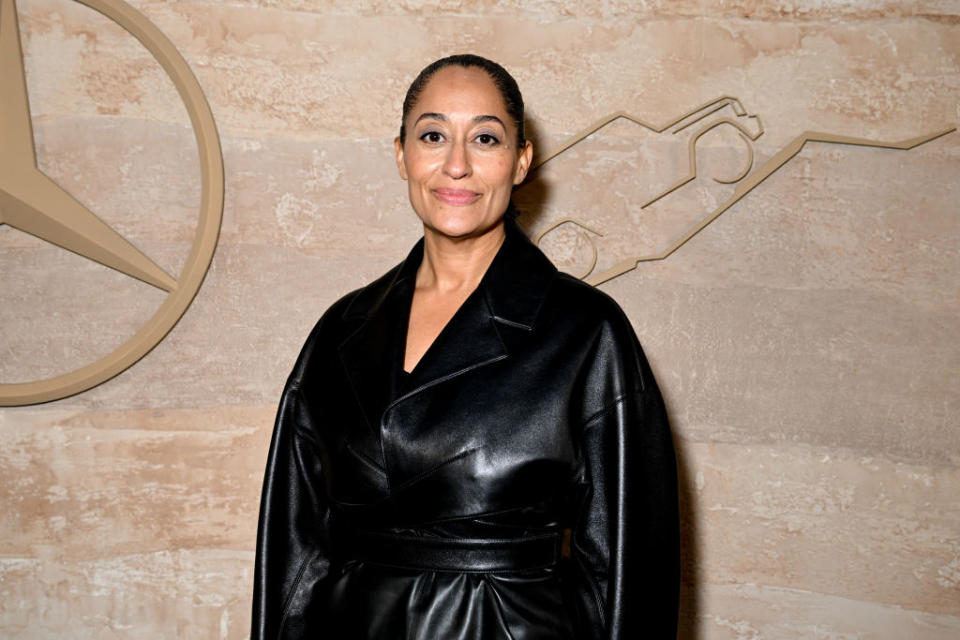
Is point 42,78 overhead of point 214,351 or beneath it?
overhead

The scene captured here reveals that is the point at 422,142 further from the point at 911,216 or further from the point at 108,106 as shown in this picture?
the point at 911,216

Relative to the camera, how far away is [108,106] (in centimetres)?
190

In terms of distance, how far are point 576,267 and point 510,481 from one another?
80cm

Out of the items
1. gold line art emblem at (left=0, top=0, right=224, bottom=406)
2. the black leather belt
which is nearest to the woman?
the black leather belt

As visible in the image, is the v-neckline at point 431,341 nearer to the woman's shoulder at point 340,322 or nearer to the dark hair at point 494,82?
the woman's shoulder at point 340,322

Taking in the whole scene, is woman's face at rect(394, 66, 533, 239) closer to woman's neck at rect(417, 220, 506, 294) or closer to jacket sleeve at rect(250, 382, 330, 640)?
woman's neck at rect(417, 220, 506, 294)

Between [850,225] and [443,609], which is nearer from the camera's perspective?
A: [443,609]

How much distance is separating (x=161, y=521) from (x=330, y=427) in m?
0.82

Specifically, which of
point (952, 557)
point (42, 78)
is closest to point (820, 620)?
point (952, 557)

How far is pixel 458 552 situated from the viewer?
118cm

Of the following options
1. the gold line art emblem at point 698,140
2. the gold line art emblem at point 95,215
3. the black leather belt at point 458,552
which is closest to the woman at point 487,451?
the black leather belt at point 458,552

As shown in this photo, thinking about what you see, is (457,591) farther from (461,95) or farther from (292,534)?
(461,95)

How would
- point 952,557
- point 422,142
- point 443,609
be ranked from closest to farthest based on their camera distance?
1. point 443,609
2. point 422,142
3. point 952,557

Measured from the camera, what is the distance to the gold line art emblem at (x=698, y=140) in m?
1.85
